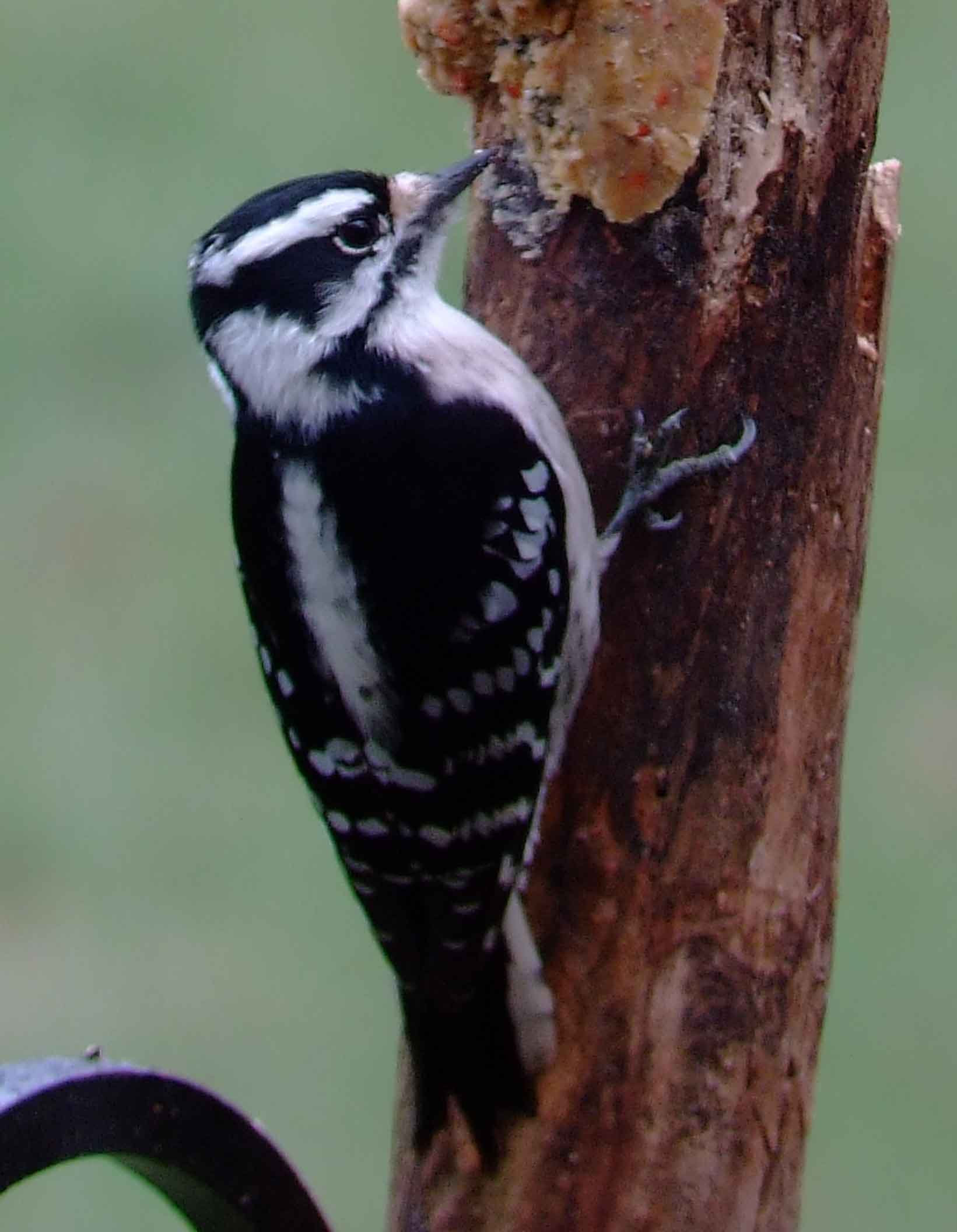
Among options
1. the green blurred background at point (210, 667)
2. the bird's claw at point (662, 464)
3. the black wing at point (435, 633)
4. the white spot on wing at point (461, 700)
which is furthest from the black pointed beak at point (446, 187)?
the green blurred background at point (210, 667)

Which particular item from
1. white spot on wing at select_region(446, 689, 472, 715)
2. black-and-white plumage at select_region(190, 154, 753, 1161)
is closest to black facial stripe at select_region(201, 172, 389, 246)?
black-and-white plumage at select_region(190, 154, 753, 1161)

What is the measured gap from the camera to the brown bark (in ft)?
9.25

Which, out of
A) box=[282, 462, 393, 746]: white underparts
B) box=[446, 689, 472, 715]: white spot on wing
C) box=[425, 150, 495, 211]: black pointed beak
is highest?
box=[425, 150, 495, 211]: black pointed beak

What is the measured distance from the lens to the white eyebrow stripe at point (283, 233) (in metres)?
2.73

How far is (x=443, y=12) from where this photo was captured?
2939 millimetres

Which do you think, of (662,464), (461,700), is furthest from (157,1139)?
(662,464)

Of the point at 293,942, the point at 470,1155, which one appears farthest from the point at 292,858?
the point at 470,1155

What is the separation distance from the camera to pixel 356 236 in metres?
2.83

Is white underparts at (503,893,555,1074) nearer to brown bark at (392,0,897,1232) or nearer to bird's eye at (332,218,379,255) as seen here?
brown bark at (392,0,897,1232)

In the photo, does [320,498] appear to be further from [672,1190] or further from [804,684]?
[672,1190]

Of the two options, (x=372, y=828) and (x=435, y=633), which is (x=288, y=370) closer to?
(x=435, y=633)

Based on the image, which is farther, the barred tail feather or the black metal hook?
the barred tail feather

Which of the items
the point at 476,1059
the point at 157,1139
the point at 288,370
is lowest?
the point at 476,1059

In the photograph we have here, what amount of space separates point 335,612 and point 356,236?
0.48 meters
